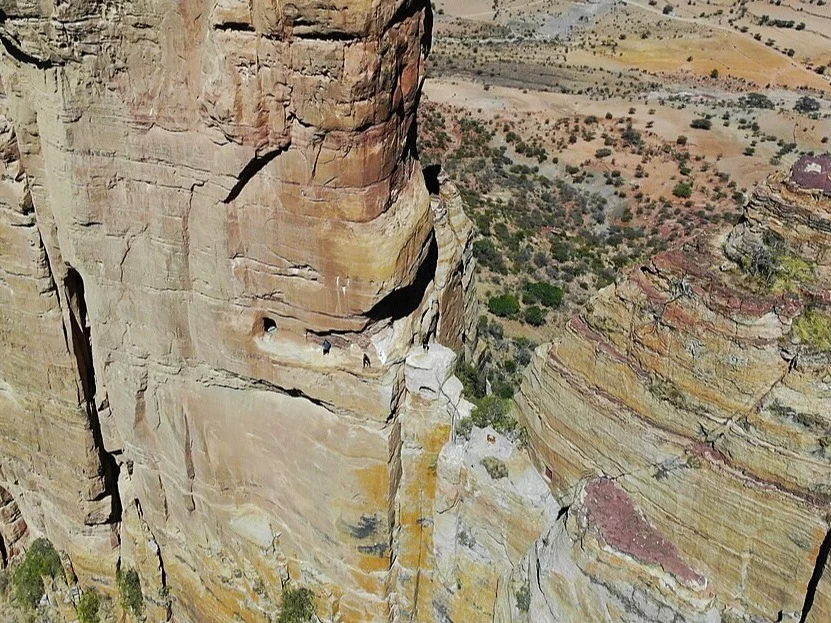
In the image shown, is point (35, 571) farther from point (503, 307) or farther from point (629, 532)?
point (503, 307)

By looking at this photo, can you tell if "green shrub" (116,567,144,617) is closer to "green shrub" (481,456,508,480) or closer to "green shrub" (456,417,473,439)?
"green shrub" (456,417,473,439)

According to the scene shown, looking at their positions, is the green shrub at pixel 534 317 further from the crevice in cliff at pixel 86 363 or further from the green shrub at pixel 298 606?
the crevice in cliff at pixel 86 363

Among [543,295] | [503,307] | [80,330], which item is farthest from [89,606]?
[543,295]

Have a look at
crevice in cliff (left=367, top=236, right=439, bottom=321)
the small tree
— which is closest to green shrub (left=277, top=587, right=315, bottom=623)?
crevice in cliff (left=367, top=236, right=439, bottom=321)

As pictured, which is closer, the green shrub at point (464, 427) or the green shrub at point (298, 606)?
the green shrub at point (464, 427)

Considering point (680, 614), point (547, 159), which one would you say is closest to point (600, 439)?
point (680, 614)

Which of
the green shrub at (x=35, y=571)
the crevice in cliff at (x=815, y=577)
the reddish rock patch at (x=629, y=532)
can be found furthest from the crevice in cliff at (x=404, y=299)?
the green shrub at (x=35, y=571)

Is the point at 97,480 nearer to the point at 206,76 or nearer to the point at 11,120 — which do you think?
the point at 11,120
